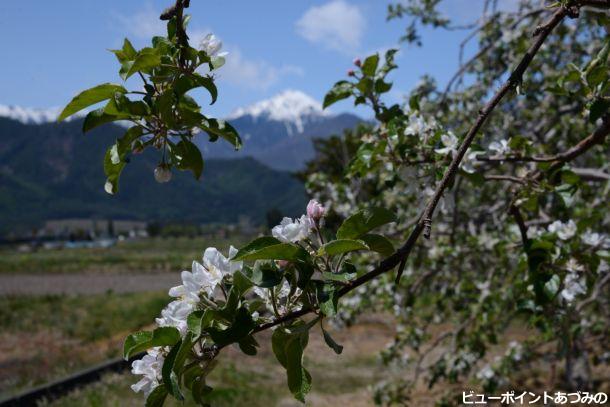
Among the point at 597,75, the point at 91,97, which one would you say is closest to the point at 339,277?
the point at 91,97

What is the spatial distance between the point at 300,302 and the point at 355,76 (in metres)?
1.09

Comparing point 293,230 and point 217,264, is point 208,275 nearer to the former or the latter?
point 217,264

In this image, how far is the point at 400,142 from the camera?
1.75m

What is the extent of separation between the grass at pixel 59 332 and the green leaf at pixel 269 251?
7.04 meters

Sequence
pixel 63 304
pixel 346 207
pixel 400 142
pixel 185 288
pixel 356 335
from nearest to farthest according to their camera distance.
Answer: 1. pixel 185 288
2. pixel 400 142
3. pixel 346 207
4. pixel 356 335
5. pixel 63 304

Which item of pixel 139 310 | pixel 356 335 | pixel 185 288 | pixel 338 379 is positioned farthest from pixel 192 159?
pixel 139 310

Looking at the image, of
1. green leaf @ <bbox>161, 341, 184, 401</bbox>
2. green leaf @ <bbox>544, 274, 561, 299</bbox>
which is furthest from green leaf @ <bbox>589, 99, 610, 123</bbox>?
green leaf @ <bbox>161, 341, 184, 401</bbox>

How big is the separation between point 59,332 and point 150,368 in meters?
13.2

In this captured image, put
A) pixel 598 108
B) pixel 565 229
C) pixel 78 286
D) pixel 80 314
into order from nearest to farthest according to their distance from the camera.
→ 1. pixel 598 108
2. pixel 565 229
3. pixel 80 314
4. pixel 78 286

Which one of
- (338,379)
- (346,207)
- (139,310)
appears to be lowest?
(338,379)

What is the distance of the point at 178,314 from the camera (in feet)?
2.88

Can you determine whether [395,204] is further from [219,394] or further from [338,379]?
[338,379]

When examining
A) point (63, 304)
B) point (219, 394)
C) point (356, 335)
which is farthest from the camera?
point (63, 304)

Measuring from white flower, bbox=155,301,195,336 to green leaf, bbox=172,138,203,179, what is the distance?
1.25 ft
